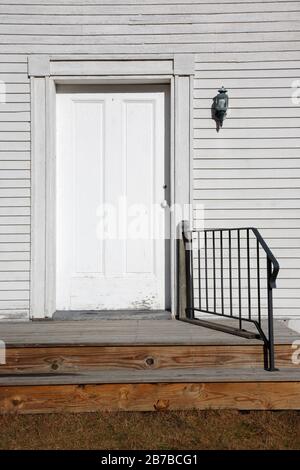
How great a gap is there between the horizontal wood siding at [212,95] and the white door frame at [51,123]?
7 cm

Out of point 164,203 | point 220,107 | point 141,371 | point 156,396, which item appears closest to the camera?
point 156,396

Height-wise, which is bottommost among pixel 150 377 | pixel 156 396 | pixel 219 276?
pixel 156 396

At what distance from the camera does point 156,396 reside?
357cm

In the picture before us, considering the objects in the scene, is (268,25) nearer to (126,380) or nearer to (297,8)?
(297,8)

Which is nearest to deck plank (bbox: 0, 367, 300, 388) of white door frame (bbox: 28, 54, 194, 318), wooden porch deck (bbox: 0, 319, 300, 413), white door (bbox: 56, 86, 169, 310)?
wooden porch deck (bbox: 0, 319, 300, 413)

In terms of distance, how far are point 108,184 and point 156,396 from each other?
202 centimetres

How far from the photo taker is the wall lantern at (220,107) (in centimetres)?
468

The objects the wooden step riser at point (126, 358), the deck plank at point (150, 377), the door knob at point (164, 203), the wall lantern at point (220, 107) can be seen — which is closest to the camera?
the deck plank at point (150, 377)

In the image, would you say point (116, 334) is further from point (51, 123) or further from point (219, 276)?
point (51, 123)

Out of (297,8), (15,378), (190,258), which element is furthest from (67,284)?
(297,8)

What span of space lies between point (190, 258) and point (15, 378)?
180 centimetres

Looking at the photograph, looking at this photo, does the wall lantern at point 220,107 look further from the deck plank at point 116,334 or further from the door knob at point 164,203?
the deck plank at point 116,334

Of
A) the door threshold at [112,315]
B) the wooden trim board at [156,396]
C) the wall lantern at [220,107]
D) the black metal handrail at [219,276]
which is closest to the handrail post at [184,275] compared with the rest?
the black metal handrail at [219,276]

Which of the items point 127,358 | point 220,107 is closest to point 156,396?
point 127,358
